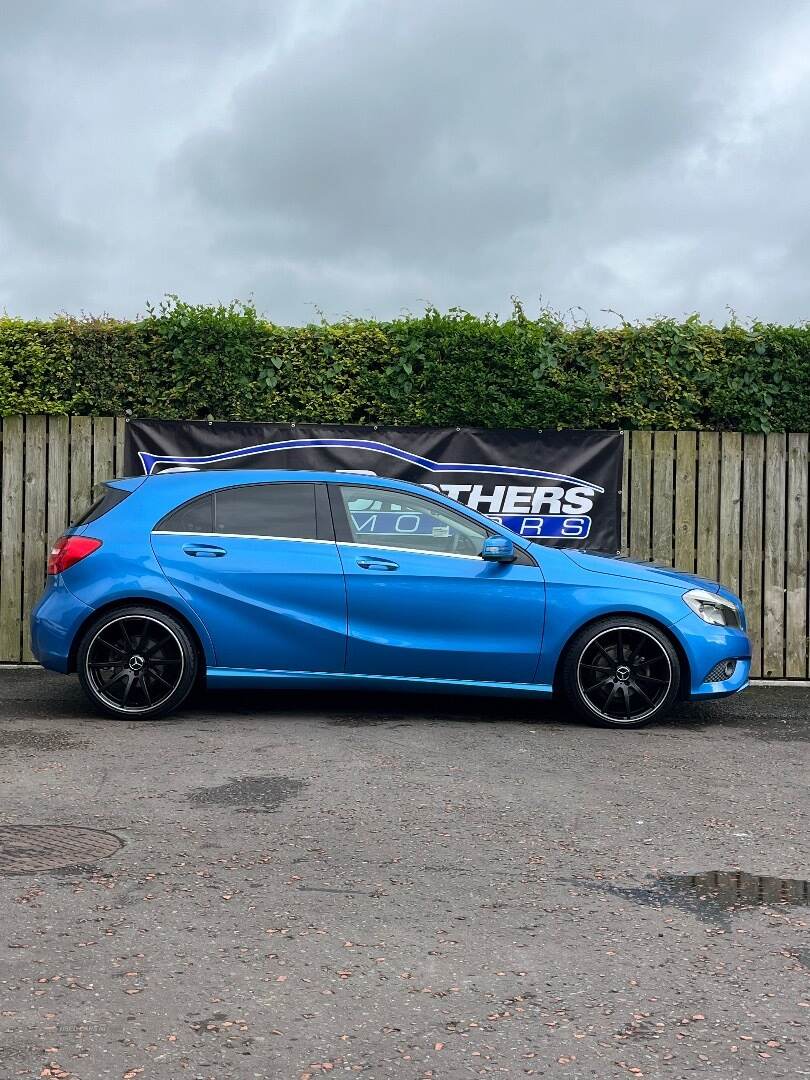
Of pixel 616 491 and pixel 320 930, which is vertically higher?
pixel 616 491

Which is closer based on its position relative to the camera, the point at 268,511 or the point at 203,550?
the point at 203,550

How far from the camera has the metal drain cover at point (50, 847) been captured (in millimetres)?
4812

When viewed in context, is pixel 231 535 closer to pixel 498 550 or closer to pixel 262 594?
pixel 262 594

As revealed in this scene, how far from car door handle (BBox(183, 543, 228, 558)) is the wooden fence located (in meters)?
3.34

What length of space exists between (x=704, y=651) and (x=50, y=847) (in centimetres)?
473

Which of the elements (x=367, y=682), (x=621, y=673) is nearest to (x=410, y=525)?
(x=367, y=682)

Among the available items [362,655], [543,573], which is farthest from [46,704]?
[543,573]

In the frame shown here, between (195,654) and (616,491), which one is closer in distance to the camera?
(195,654)

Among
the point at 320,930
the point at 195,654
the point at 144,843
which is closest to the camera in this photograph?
the point at 320,930

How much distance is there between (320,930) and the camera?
4.15m

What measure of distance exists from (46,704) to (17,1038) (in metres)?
5.72

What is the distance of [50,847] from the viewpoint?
16.6ft

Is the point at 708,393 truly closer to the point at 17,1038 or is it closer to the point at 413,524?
the point at 413,524

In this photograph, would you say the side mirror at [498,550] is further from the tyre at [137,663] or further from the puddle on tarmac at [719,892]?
the puddle on tarmac at [719,892]
